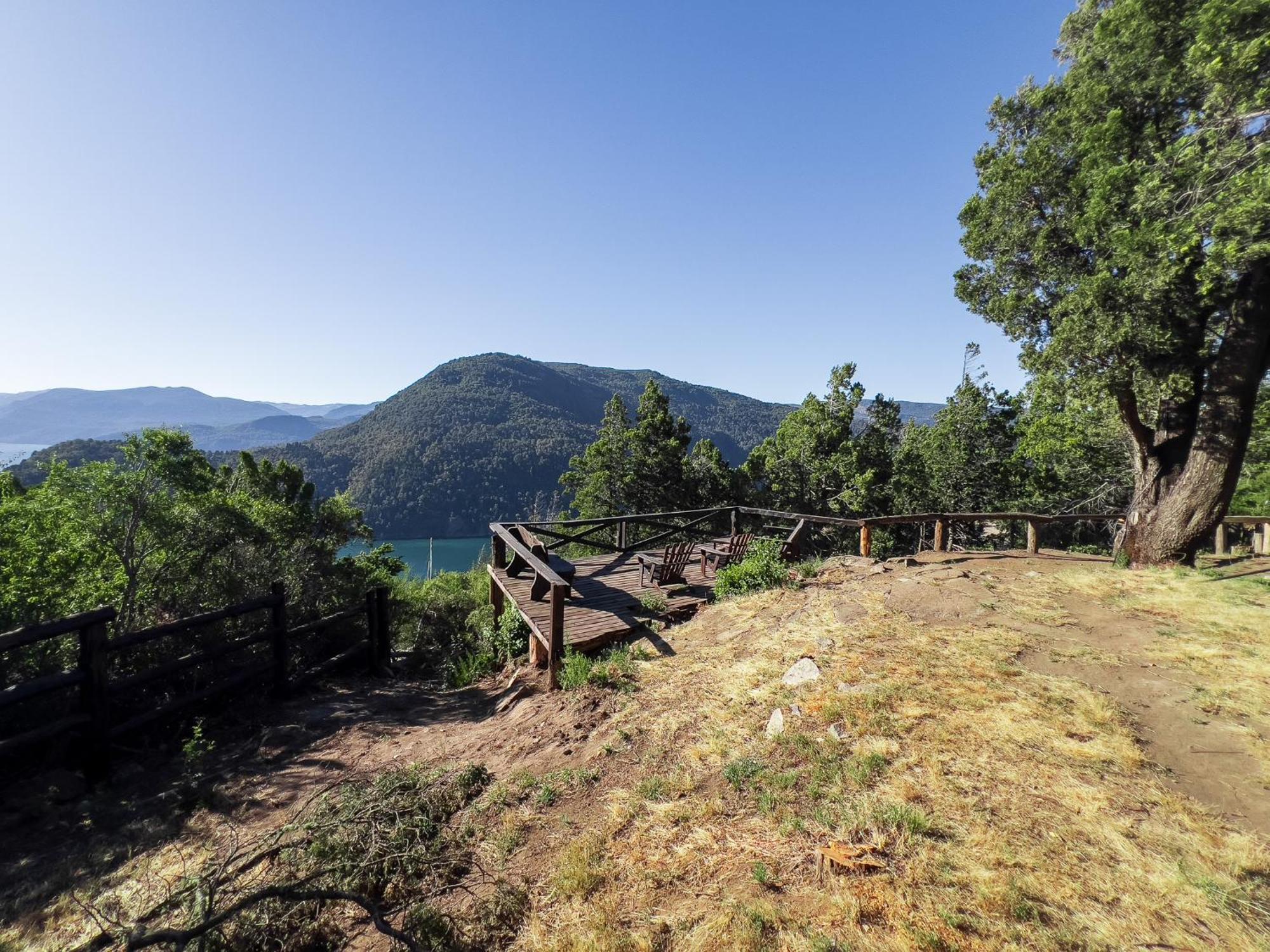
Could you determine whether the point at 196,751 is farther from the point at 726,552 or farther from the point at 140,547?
the point at 726,552

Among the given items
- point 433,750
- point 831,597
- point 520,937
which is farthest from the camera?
point 831,597

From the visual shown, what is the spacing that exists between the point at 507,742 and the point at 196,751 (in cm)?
359

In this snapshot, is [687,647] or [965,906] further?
[687,647]

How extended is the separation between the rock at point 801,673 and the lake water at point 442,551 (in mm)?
82864

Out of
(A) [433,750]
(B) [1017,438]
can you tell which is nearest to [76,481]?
(A) [433,750]

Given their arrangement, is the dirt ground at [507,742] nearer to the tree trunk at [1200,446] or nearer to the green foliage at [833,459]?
the tree trunk at [1200,446]

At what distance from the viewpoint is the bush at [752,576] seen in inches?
330

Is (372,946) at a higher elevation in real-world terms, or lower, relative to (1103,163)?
lower

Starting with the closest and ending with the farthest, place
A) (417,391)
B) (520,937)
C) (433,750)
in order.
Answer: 1. (520,937)
2. (433,750)
3. (417,391)

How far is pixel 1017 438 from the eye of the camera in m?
29.3

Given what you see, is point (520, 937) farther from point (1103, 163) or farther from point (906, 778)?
point (1103, 163)

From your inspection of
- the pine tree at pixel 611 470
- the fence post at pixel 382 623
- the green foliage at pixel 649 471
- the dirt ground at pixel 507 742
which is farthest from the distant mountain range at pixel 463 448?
the dirt ground at pixel 507 742

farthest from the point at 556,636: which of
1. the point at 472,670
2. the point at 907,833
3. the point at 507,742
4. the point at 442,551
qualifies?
the point at 442,551

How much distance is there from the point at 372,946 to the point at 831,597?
6253 mm
